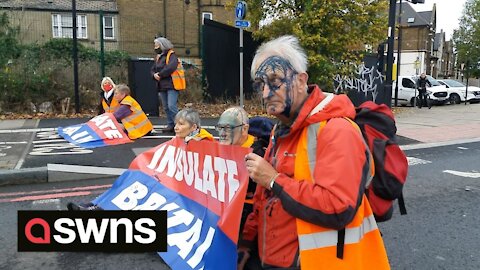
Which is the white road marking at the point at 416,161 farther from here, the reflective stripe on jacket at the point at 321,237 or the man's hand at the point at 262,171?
the man's hand at the point at 262,171

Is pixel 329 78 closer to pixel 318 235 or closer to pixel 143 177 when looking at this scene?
pixel 143 177

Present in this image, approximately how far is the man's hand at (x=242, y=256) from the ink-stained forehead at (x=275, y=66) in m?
1.04

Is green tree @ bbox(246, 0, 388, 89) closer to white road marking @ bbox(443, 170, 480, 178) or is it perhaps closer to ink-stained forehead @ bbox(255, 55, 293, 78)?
white road marking @ bbox(443, 170, 480, 178)

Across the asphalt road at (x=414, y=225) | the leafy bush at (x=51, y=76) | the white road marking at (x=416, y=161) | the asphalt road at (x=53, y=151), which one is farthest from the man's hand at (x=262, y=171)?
the leafy bush at (x=51, y=76)

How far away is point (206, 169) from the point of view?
326cm

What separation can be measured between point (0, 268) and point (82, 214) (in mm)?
874

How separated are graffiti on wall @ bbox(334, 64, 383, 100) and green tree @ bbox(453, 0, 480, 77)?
3706 cm

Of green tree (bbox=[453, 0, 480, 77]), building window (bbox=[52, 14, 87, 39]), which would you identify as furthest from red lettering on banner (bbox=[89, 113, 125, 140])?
green tree (bbox=[453, 0, 480, 77])

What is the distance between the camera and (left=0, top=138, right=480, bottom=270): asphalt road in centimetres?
358

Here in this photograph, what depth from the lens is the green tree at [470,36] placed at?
1922 inches

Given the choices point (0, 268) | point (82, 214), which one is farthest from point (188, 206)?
point (0, 268)

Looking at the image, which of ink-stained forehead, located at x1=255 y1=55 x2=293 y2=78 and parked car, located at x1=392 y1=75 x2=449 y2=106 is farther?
parked car, located at x1=392 y1=75 x2=449 y2=106

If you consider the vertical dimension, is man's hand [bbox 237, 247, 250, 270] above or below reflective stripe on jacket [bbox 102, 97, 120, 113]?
below

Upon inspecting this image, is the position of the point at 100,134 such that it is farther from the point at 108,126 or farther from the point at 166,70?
the point at 166,70
